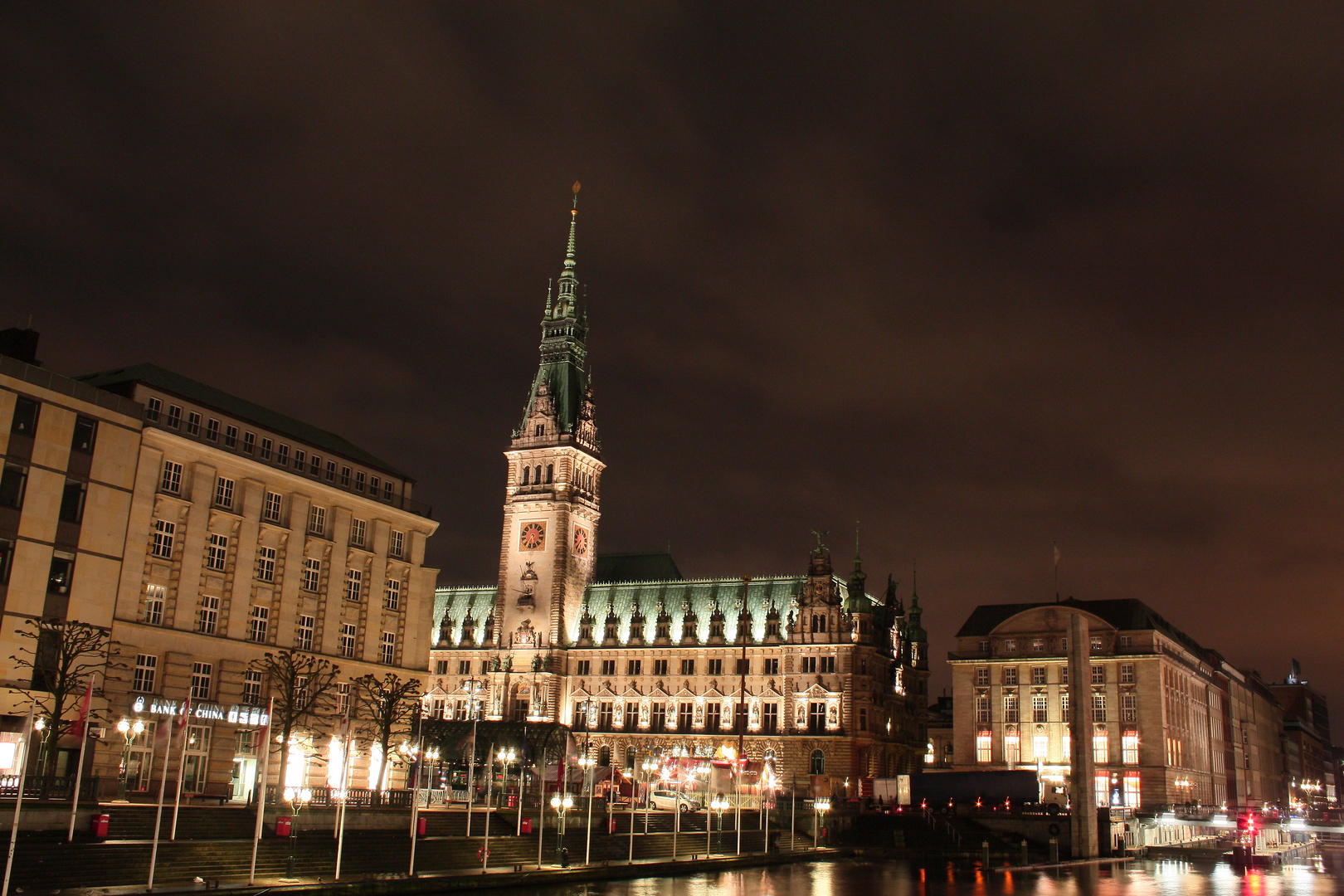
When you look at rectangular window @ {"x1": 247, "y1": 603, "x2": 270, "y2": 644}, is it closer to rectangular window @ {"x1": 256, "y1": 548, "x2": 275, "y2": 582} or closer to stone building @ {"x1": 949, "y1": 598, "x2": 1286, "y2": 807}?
rectangular window @ {"x1": 256, "y1": 548, "x2": 275, "y2": 582}

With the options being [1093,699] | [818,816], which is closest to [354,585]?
[818,816]

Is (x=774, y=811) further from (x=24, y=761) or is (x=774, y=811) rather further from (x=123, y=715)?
(x=24, y=761)

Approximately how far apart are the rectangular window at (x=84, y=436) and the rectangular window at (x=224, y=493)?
9414 mm

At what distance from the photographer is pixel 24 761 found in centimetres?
4088

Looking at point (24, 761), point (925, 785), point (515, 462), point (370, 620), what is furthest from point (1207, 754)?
point (24, 761)

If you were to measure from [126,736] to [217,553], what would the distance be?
13.6 metres

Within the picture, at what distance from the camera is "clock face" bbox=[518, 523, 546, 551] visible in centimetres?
15038

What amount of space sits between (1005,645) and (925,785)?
1437 inches

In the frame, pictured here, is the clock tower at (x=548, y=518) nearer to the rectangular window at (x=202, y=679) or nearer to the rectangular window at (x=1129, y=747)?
the rectangular window at (x=1129, y=747)

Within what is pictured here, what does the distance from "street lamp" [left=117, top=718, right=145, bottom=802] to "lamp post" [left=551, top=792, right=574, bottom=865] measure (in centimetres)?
2415

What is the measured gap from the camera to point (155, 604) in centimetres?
7244

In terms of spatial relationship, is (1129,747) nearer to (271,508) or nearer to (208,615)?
(271,508)

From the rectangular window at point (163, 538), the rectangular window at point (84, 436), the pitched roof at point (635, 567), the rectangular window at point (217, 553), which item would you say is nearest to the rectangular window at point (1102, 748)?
the pitched roof at point (635, 567)

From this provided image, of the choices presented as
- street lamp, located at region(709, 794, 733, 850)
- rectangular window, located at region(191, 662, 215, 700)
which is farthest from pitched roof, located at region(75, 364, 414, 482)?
street lamp, located at region(709, 794, 733, 850)
